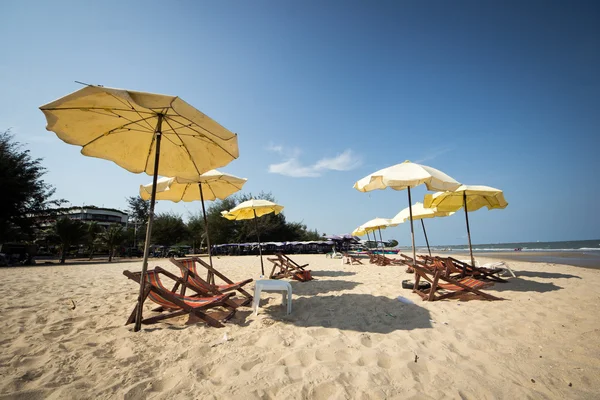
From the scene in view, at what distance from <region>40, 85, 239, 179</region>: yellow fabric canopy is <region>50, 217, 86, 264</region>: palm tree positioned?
16584 mm

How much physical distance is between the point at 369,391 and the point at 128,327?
2.97 meters

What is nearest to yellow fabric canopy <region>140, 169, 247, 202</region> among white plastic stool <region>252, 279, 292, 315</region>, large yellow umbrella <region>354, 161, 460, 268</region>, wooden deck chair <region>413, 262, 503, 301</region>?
white plastic stool <region>252, 279, 292, 315</region>

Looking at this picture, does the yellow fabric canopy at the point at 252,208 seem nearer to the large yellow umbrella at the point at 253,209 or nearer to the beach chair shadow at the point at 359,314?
the large yellow umbrella at the point at 253,209

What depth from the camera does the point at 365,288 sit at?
19.0 ft

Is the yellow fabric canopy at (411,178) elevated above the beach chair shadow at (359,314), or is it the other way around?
the yellow fabric canopy at (411,178)

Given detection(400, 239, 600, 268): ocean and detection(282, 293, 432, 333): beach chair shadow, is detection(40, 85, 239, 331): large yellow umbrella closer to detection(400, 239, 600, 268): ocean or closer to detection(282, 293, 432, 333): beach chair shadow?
detection(282, 293, 432, 333): beach chair shadow

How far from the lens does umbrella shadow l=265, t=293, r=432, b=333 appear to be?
10.9ft

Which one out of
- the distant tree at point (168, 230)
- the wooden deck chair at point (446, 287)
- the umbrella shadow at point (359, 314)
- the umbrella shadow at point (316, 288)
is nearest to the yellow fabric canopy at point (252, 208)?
the umbrella shadow at point (316, 288)

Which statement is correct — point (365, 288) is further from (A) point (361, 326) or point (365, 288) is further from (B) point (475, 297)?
(A) point (361, 326)

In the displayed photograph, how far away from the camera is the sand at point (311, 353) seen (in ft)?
6.28

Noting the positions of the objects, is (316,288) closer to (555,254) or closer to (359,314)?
(359,314)

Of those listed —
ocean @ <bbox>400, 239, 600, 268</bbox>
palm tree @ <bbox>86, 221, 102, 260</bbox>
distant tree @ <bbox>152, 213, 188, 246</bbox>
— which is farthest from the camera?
distant tree @ <bbox>152, 213, 188, 246</bbox>

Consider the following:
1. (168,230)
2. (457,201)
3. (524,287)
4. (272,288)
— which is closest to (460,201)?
(457,201)

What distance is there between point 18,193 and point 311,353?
21.1 m
